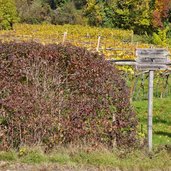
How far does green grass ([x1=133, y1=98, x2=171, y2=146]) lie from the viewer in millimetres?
10539

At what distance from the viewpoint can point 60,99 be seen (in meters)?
8.36

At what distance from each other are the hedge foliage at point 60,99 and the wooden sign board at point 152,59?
505mm

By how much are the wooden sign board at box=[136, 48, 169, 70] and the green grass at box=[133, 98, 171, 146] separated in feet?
4.85

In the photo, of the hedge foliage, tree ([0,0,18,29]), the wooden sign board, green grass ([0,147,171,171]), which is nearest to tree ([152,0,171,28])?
tree ([0,0,18,29])

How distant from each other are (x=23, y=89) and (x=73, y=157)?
149 centimetres

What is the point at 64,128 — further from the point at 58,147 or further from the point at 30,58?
the point at 30,58

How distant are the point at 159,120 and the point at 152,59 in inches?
190

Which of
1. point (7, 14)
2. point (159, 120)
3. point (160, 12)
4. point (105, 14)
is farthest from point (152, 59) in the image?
point (105, 14)

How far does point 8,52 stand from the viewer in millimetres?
8586

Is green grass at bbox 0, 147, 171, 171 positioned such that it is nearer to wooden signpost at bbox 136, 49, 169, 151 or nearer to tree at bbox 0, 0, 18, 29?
wooden signpost at bbox 136, 49, 169, 151

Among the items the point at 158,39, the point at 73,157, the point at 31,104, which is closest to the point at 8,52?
the point at 31,104

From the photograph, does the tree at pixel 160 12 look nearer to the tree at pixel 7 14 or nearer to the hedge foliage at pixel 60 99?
the tree at pixel 7 14

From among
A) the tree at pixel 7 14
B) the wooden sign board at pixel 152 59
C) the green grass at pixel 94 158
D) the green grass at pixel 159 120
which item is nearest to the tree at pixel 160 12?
the tree at pixel 7 14

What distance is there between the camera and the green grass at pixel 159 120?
1054cm
